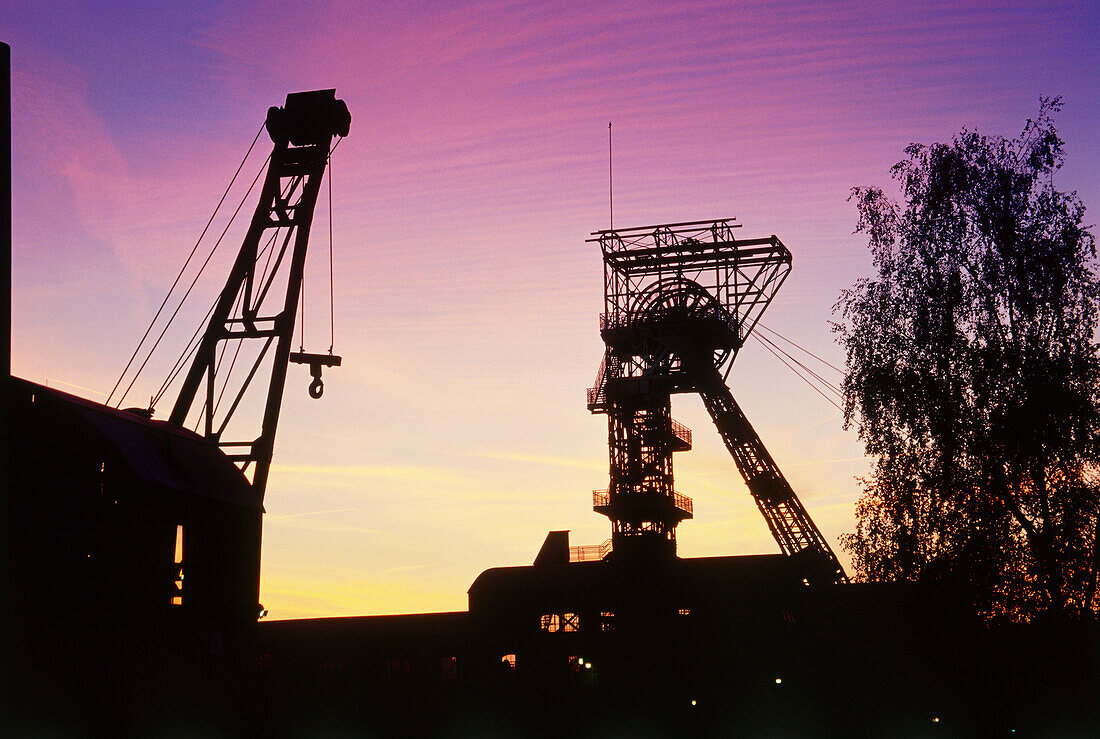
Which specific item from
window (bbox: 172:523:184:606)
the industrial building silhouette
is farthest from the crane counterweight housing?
window (bbox: 172:523:184:606)

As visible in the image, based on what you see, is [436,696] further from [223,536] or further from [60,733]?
[60,733]

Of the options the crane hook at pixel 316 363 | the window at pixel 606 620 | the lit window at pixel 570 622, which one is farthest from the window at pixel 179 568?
the window at pixel 606 620

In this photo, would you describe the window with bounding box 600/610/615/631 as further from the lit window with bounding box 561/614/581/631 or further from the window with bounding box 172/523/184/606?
the window with bounding box 172/523/184/606

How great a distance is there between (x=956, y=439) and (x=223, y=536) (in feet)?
54.9

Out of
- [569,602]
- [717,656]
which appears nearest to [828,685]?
[717,656]

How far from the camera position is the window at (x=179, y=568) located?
2295cm

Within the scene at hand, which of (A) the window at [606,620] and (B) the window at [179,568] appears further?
(A) the window at [606,620]

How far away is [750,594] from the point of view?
36.0 metres

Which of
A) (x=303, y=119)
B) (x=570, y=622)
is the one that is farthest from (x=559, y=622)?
(x=303, y=119)

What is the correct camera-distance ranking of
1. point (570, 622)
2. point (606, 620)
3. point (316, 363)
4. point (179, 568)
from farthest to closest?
1. point (570, 622)
2. point (606, 620)
3. point (316, 363)
4. point (179, 568)

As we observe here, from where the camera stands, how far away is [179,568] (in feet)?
76.1

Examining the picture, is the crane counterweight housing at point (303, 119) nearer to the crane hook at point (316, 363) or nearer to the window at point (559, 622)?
the crane hook at point (316, 363)

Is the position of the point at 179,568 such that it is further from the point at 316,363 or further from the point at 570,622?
the point at 570,622

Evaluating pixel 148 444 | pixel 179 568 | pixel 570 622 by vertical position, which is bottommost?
pixel 179 568
